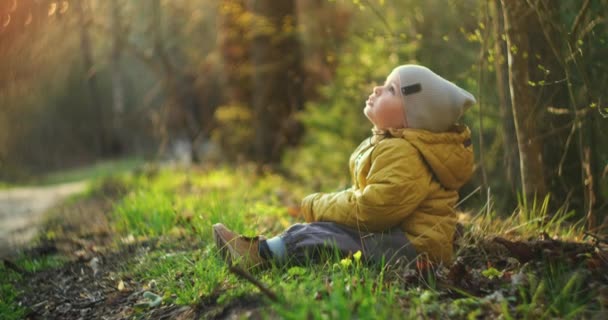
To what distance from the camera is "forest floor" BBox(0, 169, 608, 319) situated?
2.51 meters

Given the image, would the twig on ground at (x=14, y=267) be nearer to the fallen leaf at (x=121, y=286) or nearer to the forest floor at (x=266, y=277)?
the forest floor at (x=266, y=277)

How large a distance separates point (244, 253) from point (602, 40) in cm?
242

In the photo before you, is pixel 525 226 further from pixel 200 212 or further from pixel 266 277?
pixel 200 212

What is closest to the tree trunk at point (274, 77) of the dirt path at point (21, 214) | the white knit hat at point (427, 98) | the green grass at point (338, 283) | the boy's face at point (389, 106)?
the dirt path at point (21, 214)

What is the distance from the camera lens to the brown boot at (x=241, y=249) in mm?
3074

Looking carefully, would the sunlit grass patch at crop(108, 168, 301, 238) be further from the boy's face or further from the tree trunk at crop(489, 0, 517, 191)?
the tree trunk at crop(489, 0, 517, 191)

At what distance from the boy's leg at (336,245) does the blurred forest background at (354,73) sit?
0.72 m

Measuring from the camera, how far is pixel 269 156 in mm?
8391

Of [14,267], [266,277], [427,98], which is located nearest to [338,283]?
[266,277]

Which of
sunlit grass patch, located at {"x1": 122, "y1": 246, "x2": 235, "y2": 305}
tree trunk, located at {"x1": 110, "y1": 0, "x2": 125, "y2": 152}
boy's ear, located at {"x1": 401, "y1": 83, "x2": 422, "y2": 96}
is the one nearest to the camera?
sunlit grass patch, located at {"x1": 122, "y1": 246, "x2": 235, "y2": 305}

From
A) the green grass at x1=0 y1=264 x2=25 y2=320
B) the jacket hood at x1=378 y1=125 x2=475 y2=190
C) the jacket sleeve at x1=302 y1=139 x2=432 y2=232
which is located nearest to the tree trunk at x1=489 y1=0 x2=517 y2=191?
the jacket hood at x1=378 y1=125 x2=475 y2=190

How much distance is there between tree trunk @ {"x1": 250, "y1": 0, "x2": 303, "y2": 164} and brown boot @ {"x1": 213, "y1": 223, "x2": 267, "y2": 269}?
16.1 feet

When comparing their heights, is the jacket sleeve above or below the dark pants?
above

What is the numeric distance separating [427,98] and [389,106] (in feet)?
0.68
